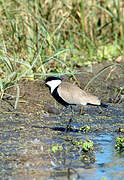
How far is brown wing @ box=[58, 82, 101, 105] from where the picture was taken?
6.02 metres

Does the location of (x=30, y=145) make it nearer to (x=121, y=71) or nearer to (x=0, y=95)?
(x=0, y=95)

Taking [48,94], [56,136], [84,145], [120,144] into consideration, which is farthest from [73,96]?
[84,145]

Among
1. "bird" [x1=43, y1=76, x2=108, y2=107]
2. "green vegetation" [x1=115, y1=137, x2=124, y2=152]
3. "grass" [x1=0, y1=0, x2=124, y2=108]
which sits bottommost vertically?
"green vegetation" [x1=115, y1=137, x2=124, y2=152]

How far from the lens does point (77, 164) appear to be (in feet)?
14.5

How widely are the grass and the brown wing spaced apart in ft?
1.25

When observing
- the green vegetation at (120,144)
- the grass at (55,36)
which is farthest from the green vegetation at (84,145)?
the grass at (55,36)

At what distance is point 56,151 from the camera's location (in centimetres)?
474

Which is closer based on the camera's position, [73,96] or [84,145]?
[84,145]

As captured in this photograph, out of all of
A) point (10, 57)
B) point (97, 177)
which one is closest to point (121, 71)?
point (10, 57)

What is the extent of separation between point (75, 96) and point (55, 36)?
2.79 meters

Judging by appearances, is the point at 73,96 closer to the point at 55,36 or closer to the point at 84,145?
the point at 84,145

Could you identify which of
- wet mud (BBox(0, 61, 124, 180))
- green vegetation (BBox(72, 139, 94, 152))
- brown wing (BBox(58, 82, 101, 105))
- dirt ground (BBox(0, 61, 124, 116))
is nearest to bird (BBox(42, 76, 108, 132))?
brown wing (BBox(58, 82, 101, 105))

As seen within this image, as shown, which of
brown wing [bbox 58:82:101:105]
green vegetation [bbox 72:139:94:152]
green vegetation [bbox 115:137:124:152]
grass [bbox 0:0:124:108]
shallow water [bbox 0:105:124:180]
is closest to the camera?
shallow water [bbox 0:105:124:180]

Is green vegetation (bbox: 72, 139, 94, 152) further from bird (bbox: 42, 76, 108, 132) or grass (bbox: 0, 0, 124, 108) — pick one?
grass (bbox: 0, 0, 124, 108)
